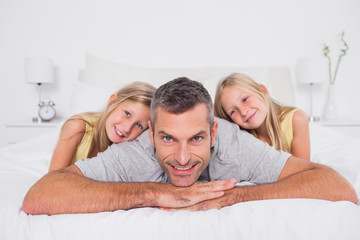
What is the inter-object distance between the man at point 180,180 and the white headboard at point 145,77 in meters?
1.14

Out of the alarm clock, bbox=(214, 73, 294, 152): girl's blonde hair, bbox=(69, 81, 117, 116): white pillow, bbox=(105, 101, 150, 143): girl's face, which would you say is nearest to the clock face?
the alarm clock

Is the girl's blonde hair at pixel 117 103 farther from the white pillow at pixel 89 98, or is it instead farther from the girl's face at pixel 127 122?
the white pillow at pixel 89 98

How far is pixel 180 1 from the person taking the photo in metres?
3.24

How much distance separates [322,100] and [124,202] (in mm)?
2890

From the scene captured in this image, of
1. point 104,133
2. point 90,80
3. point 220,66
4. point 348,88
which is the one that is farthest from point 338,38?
point 104,133

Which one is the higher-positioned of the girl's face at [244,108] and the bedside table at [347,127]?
the girl's face at [244,108]

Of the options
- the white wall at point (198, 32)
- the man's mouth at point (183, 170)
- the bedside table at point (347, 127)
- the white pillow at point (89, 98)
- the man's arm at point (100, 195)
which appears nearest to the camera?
the man's arm at point (100, 195)

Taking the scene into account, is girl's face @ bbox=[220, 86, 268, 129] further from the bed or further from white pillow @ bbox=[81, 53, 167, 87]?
white pillow @ bbox=[81, 53, 167, 87]

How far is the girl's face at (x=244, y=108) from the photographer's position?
1704 mm

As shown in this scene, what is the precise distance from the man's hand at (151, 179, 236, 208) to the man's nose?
0.33ft

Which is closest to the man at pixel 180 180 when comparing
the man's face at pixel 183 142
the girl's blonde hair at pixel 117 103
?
the man's face at pixel 183 142

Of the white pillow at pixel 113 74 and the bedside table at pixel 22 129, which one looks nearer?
the white pillow at pixel 113 74

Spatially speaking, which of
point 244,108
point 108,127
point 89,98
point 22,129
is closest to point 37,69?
point 22,129

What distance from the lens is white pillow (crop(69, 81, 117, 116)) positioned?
2.32 m
